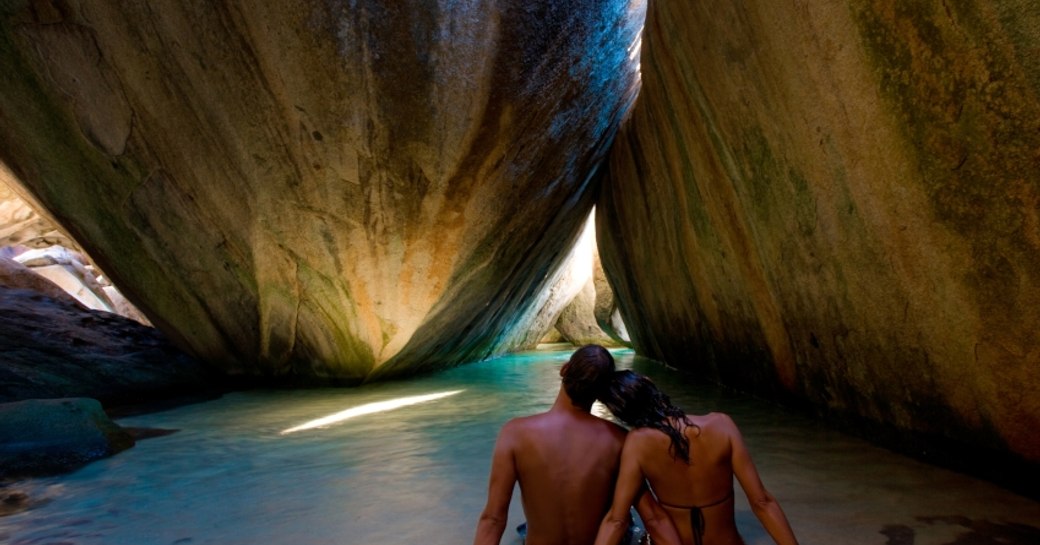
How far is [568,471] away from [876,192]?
232 centimetres

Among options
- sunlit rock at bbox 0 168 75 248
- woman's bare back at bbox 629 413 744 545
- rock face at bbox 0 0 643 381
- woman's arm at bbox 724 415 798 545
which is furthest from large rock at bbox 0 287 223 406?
sunlit rock at bbox 0 168 75 248

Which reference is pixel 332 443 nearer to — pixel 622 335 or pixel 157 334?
pixel 157 334

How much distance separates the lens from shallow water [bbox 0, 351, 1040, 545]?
10.0 feet

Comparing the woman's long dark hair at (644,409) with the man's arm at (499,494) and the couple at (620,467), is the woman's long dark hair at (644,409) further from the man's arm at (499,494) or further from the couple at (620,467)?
the man's arm at (499,494)

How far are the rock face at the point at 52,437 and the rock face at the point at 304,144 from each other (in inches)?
112

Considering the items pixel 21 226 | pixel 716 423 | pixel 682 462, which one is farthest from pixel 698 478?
pixel 21 226

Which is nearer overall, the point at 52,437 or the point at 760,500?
the point at 760,500

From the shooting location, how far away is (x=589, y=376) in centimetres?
229

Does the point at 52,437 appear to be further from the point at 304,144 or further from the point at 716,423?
the point at 716,423

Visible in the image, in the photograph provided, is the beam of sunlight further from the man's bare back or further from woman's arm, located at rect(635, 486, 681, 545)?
woman's arm, located at rect(635, 486, 681, 545)

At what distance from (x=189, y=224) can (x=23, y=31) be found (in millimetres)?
2333

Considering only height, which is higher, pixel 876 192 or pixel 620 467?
pixel 876 192

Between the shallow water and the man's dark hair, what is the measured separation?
1.12m

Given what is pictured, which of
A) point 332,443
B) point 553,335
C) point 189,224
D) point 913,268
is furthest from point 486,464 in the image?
point 553,335
